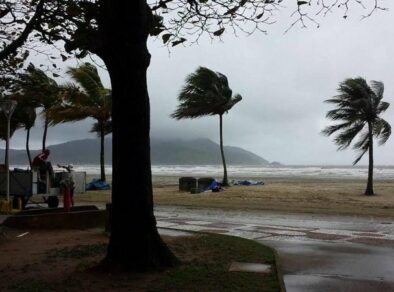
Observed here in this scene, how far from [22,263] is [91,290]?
217cm

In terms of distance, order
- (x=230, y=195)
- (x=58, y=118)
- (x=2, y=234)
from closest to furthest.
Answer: (x=2, y=234) → (x=230, y=195) → (x=58, y=118)

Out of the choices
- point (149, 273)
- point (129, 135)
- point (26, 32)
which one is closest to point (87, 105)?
point (26, 32)

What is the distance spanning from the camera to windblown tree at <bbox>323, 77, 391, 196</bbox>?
2484 cm

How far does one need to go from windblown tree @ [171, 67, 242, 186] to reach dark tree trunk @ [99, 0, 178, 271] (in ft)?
78.7

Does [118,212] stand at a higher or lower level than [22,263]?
higher

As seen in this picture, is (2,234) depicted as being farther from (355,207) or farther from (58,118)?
(58,118)

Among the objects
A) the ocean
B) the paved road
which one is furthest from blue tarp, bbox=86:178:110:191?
the ocean

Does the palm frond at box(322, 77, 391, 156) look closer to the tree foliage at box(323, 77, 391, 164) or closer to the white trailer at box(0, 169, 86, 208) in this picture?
the tree foliage at box(323, 77, 391, 164)

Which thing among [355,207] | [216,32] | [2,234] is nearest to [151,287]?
[216,32]

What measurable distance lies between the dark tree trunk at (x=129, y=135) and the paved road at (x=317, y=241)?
196 centimetres

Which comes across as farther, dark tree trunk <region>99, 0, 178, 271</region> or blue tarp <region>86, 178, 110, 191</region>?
blue tarp <region>86, 178, 110, 191</region>

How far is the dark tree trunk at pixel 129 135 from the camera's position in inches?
275

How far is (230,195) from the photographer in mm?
23125

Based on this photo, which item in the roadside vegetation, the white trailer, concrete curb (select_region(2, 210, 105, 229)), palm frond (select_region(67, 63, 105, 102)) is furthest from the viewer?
palm frond (select_region(67, 63, 105, 102))
